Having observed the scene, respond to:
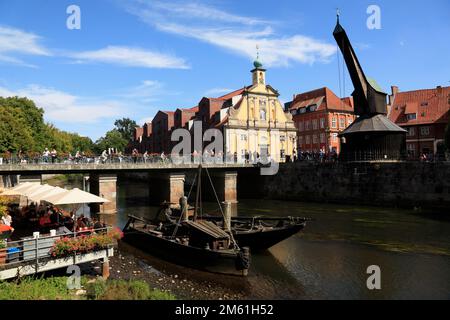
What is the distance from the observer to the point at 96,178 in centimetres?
3753

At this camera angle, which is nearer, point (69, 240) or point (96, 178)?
point (69, 240)

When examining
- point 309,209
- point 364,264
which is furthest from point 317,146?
point 364,264

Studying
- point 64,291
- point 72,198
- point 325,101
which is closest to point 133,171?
point 72,198

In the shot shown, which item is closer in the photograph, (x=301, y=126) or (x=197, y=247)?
(x=197, y=247)

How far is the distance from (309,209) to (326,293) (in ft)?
77.4

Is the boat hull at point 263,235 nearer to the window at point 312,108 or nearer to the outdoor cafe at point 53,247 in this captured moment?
the outdoor cafe at point 53,247

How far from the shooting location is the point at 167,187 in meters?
41.6

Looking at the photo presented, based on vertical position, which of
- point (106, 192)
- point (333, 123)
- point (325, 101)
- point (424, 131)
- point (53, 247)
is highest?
point (325, 101)

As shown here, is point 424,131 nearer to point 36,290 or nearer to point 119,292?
point 119,292

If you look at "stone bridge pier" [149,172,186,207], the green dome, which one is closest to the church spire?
the green dome

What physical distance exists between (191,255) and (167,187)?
24372mm

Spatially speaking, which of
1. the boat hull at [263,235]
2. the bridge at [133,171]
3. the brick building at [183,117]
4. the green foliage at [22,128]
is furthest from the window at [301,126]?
the boat hull at [263,235]
